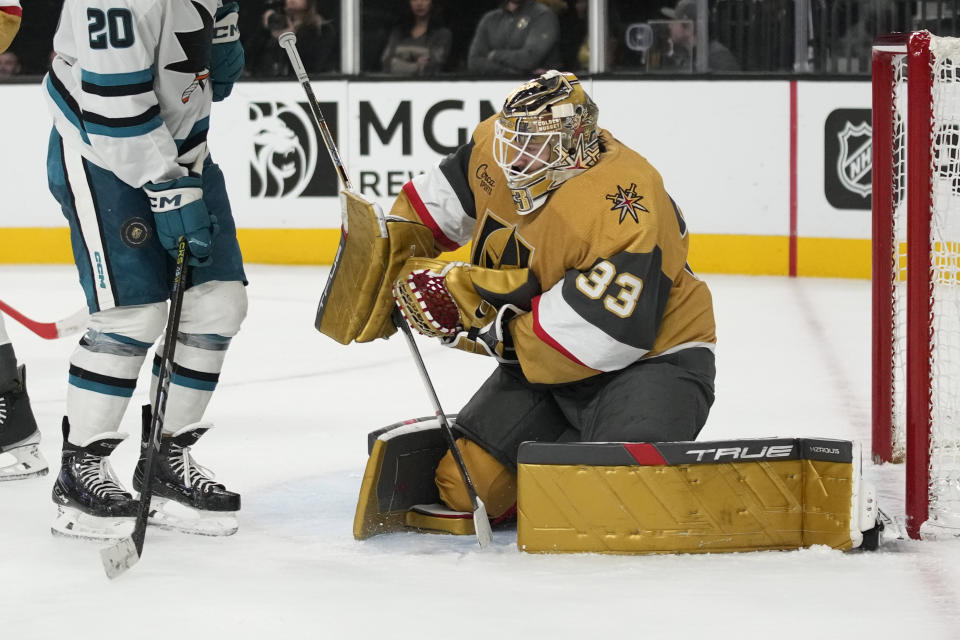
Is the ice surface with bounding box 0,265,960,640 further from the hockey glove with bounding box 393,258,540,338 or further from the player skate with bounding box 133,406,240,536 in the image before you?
the hockey glove with bounding box 393,258,540,338

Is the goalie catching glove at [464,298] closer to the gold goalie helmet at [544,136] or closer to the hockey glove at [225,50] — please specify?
the gold goalie helmet at [544,136]

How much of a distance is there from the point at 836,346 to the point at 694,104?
1.87 meters

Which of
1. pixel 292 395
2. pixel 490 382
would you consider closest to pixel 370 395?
pixel 292 395

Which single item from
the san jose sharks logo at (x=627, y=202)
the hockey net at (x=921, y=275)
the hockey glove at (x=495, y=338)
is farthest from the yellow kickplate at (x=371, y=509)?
the hockey net at (x=921, y=275)

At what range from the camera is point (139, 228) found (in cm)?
264

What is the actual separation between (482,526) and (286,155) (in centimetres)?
435

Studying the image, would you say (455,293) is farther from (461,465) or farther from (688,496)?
(688,496)

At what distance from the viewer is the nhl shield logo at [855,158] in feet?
19.8

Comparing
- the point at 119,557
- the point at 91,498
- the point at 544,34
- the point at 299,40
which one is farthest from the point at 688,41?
the point at 119,557

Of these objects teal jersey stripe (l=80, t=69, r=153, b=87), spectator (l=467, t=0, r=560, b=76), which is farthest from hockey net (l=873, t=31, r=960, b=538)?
spectator (l=467, t=0, r=560, b=76)

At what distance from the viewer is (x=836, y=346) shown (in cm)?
471

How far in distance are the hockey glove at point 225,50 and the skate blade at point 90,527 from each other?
2.71 ft

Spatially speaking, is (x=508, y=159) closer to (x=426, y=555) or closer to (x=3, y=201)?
(x=426, y=555)

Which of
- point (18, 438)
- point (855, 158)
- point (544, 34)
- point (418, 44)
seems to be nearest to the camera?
point (18, 438)
